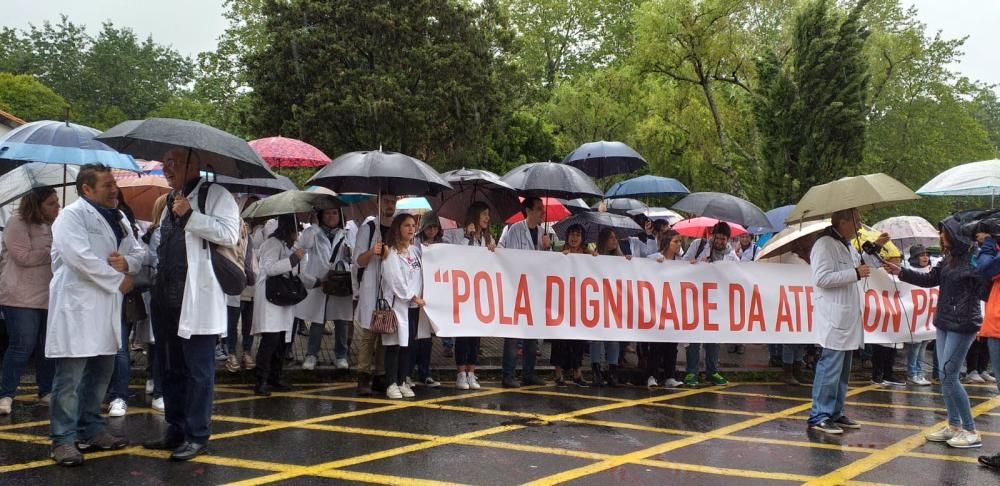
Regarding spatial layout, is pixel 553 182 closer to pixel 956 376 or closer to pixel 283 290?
pixel 283 290

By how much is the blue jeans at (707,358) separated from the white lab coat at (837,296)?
2553 millimetres

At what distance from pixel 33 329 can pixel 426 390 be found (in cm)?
372

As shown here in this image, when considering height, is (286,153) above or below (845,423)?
above

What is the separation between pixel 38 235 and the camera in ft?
22.0

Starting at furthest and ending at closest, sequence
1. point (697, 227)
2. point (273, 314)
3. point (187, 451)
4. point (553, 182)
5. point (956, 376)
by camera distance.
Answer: point (697, 227), point (553, 182), point (273, 314), point (956, 376), point (187, 451)

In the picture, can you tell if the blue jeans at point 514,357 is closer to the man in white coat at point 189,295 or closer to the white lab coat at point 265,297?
the white lab coat at point 265,297

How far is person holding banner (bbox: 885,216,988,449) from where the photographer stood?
675 centimetres

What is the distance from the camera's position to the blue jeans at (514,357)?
361 inches

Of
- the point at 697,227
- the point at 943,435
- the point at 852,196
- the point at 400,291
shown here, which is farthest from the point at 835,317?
the point at 697,227

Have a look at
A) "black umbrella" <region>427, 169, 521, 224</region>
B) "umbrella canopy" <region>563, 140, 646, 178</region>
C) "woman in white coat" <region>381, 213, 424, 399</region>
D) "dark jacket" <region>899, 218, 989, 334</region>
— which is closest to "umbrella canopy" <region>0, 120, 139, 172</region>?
"woman in white coat" <region>381, 213, 424, 399</region>

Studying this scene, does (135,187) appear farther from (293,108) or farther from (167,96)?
(167,96)

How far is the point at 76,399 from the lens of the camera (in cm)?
554

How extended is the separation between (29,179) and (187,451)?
3.22 m

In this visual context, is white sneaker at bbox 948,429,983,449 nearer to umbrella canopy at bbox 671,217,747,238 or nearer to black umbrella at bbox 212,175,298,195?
umbrella canopy at bbox 671,217,747,238
